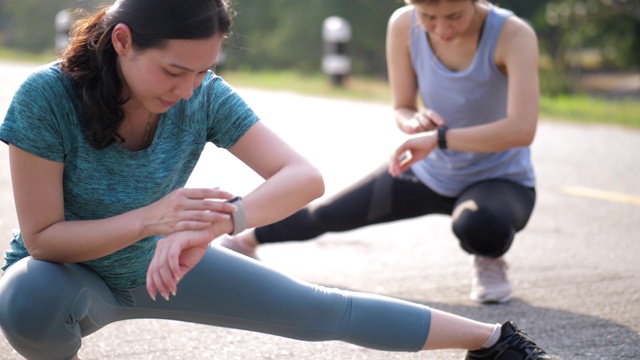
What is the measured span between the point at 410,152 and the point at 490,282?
2.23 ft

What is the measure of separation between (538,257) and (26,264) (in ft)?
10.2

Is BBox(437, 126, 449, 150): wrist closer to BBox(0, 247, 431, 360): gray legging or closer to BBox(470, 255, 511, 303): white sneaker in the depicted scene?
BBox(470, 255, 511, 303): white sneaker

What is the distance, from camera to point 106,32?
2748mm

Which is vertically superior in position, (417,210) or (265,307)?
(265,307)

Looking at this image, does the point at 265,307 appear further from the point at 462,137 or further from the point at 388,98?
the point at 388,98

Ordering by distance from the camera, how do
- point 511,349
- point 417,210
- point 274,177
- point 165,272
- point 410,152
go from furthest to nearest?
point 417,210, point 410,152, point 511,349, point 274,177, point 165,272

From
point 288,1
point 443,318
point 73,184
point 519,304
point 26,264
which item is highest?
point 73,184

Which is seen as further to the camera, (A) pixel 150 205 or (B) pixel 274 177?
(B) pixel 274 177

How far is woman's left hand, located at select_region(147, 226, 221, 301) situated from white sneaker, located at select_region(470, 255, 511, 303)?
2.02m

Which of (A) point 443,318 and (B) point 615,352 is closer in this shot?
(A) point 443,318

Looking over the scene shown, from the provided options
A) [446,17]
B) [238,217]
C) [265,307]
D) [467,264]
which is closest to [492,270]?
[467,264]

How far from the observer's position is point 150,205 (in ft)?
8.82

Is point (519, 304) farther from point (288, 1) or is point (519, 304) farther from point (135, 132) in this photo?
point (288, 1)

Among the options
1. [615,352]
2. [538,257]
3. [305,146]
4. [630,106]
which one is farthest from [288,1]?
[615,352]
